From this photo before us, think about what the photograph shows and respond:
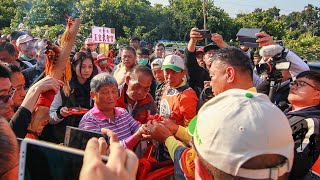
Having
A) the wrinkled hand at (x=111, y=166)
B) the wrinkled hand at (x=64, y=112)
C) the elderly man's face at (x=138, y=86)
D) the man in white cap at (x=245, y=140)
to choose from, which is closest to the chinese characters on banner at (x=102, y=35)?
the elderly man's face at (x=138, y=86)

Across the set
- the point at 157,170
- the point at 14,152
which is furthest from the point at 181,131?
the point at 14,152

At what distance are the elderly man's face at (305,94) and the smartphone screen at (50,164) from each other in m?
1.80

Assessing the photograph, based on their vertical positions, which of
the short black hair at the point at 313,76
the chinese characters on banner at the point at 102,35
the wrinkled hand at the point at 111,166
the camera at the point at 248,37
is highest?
the chinese characters on banner at the point at 102,35

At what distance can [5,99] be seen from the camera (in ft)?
7.31

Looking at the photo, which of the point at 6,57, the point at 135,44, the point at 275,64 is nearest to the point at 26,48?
the point at 6,57

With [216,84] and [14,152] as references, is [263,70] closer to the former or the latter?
[216,84]

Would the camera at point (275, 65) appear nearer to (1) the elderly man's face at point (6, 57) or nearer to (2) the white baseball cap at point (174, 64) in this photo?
(2) the white baseball cap at point (174, 64)

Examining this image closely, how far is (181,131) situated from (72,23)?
1.38 m

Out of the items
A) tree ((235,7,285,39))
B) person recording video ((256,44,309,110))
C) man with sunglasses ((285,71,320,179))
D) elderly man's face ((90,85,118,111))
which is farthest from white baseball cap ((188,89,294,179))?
tree ((235,7,285,39))

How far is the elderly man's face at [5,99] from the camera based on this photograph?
2.17 meters

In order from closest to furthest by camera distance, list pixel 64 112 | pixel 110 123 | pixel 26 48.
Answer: pixel 110 123
pixel 64 112
pixel 26 48

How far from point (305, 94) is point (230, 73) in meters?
0.63

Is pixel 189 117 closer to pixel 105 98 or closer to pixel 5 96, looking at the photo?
pixel 105 98

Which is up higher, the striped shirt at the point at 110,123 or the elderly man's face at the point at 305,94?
the elderly man's face at the point at 305,94
